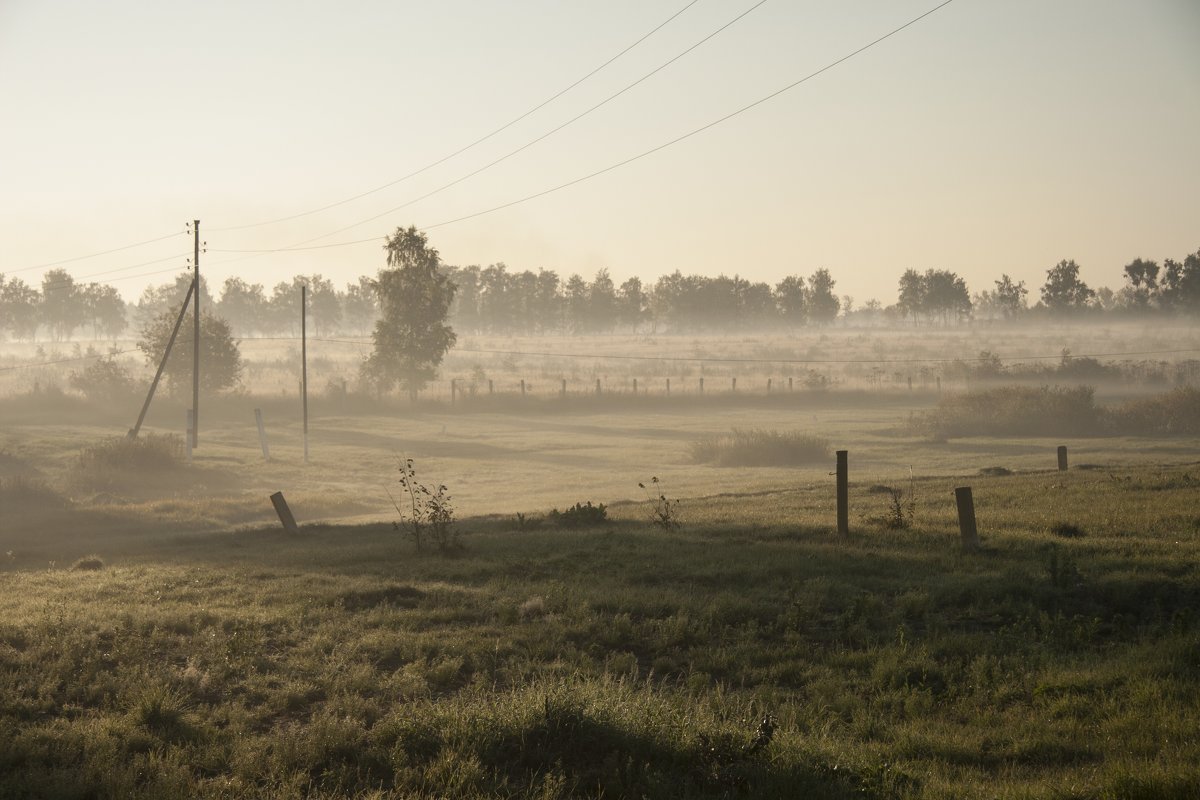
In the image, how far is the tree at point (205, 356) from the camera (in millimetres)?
66312

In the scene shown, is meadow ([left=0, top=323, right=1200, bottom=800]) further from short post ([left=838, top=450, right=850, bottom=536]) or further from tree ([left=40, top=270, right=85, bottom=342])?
tree ([left=40, top=270, right=85, bottom=342])

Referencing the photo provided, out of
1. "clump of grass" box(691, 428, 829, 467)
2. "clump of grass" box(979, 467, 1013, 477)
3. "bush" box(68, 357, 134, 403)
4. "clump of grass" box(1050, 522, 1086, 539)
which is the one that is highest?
"bush" box(68, 357, 134, 403)

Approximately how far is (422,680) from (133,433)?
127 feet

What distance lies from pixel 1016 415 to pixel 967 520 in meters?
40.7

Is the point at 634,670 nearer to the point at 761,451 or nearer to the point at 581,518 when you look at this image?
the point at 581,518

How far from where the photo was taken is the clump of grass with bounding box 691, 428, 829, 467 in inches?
1736

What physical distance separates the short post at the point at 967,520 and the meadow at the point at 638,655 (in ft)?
1.21

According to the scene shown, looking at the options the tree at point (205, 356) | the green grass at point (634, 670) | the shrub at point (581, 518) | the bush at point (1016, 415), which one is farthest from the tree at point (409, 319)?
the green grass at point (634, 670)

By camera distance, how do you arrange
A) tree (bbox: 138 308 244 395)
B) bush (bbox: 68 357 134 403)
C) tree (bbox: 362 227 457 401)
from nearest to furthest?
tree (bbox: 138 308 244 395) < bush (bbox: 68 357 134 403) < tree (bbox: 362 227 457 401)

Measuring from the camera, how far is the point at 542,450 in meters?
50.8

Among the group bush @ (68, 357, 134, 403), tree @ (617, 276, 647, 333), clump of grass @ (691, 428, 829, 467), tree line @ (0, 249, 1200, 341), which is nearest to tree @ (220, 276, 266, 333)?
tree line @ (0, 249, 1200, 341)

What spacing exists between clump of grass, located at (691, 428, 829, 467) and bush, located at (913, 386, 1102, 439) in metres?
9.29

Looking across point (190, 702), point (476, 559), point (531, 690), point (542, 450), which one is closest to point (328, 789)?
point (531, 690)

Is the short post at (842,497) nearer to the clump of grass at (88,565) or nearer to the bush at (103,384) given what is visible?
the clump of grass at (88,565)
